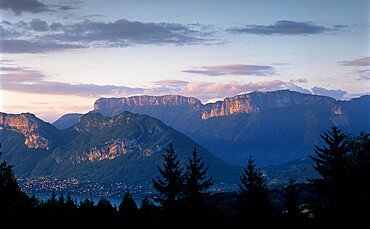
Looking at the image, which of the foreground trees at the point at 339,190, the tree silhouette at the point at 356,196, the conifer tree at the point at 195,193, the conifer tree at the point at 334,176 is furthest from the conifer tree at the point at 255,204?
the tree silhouette at the point at 356,196

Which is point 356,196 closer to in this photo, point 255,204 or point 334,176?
point 334,176

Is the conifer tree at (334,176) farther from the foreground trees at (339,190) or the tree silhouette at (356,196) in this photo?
the tree silhouette at (356,196)

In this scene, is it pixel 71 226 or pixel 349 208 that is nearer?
pixel 349 208

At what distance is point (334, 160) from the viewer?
4916cm

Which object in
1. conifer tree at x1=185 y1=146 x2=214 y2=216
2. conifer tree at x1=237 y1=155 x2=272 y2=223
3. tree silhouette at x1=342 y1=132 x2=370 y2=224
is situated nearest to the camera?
tree silhouette at x1=342 y1=132 x2=370 y2=224

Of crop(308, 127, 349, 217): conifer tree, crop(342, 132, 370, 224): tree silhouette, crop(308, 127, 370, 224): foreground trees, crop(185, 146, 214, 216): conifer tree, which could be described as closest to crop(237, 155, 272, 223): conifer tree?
crop(185, 146, 214, 216): conifer tree

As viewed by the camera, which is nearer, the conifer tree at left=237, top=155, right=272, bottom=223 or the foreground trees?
the foreground trees

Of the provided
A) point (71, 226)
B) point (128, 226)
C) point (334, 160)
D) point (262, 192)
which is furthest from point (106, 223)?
point (334, 160)

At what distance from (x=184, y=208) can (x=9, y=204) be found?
17.8 m

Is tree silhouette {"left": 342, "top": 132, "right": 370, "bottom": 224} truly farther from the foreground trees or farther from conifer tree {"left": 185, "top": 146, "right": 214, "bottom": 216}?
conifer tree {"left": 185, "top": 146, "right": 214, "bottom": 216}

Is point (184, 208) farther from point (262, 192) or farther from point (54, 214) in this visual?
point (54, 214)

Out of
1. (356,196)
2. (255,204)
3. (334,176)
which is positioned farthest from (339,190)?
(255,204)

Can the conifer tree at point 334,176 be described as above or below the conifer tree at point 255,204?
above

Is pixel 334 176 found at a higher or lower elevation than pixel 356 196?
higher
